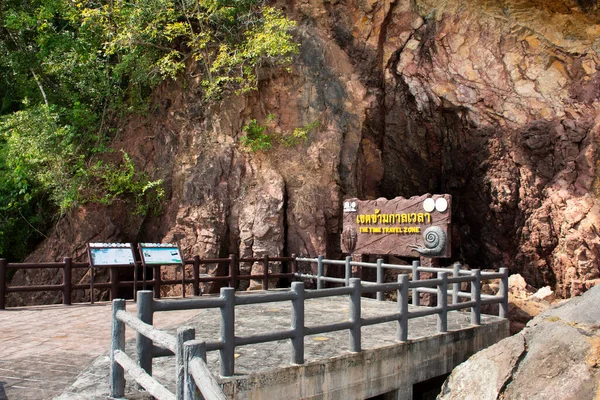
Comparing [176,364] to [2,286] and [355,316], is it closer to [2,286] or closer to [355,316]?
[355,316]

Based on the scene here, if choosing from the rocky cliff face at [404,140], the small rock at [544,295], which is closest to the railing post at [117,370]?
the rocky cliff face at [404,140]

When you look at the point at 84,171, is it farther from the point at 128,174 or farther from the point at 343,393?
the point at 343,393

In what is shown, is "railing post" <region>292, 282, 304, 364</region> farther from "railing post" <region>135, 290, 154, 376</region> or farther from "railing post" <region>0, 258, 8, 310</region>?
"railing post" <region>0, 258, 8, 310</region>

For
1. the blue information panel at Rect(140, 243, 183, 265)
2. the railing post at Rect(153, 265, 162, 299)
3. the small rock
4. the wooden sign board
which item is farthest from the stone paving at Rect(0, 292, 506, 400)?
the small rock

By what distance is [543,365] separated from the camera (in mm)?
6480

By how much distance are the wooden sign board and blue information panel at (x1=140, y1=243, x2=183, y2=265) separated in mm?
4352

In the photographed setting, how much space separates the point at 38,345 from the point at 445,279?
19.8 ft

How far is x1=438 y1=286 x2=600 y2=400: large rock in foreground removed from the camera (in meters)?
6.09

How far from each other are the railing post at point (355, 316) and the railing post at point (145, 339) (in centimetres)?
286

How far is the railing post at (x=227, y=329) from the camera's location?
18.2 ft

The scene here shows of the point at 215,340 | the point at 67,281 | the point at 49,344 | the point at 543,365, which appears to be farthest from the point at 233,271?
the point at 543,365

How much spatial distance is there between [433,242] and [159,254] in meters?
6.11

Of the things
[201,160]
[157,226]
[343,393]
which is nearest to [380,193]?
[201,160]

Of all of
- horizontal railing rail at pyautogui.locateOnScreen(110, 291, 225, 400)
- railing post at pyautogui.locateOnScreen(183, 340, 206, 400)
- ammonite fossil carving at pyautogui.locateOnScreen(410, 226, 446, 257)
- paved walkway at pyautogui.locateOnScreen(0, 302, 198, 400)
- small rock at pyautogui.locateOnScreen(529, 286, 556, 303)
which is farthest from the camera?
small rock at pyautogui.locateOnScreen(529, 286, 556, 303)
